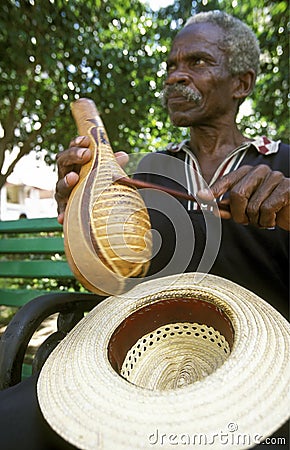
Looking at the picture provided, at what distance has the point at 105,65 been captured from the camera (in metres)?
3.14

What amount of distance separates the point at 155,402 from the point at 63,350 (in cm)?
24

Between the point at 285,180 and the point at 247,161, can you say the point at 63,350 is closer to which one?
the point at 285,180

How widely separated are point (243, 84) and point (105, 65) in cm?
183

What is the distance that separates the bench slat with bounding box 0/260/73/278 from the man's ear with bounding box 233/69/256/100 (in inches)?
38.9

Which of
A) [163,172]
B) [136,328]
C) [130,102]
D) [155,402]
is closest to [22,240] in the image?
[163,172]

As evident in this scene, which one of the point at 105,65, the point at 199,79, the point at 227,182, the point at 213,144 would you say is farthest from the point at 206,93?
the point at 105,65

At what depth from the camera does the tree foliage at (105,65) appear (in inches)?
112

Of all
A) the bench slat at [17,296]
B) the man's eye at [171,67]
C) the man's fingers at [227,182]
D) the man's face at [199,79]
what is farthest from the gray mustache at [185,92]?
the bench slat at [17,296]

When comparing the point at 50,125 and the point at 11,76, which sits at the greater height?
the point at 11,76

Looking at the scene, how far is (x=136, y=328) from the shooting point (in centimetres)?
86

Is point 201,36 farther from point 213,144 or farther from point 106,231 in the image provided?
point 106,231

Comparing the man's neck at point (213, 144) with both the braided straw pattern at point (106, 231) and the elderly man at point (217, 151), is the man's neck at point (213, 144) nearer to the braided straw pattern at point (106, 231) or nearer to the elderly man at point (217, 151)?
the elderly man at point (217, 151)

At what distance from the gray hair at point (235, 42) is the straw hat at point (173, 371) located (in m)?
0.93

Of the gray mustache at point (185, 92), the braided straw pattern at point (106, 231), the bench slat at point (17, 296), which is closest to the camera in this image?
the braided straw pattern at point (106, 231)
